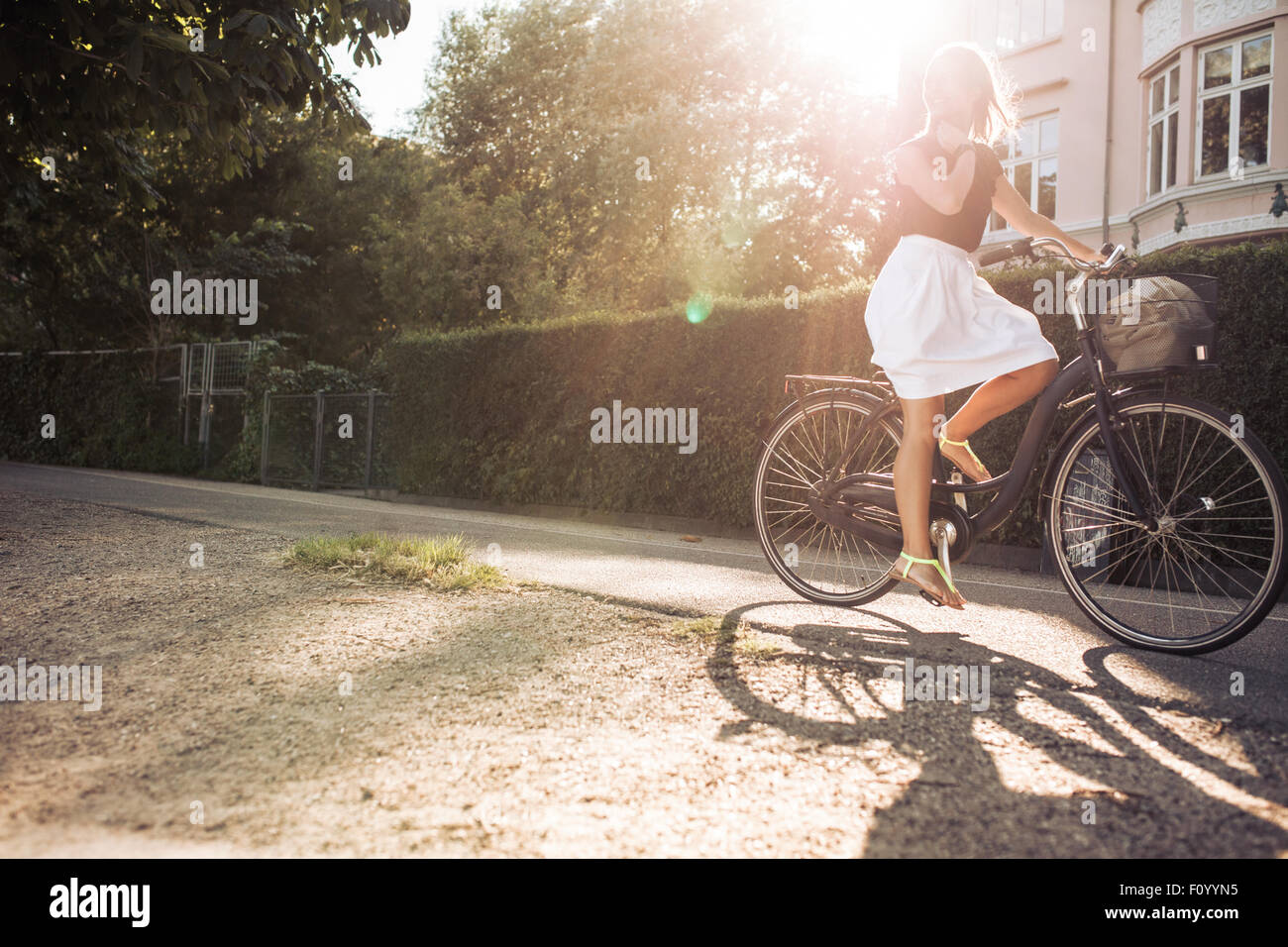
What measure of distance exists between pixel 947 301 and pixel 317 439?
1437 cm

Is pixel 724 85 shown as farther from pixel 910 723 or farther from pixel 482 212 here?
pixel 910 723

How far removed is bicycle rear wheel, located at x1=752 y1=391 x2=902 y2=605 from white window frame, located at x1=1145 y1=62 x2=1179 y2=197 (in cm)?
1616

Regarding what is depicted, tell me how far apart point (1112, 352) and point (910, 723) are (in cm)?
177

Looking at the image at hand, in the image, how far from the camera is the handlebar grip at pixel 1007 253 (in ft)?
12.1

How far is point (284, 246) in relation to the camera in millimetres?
23719

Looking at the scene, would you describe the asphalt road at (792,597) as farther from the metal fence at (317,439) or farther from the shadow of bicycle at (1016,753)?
the metal fence at (317,439)

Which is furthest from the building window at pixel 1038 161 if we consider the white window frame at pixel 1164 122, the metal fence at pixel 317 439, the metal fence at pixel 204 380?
the metal fence at pixel 204 380

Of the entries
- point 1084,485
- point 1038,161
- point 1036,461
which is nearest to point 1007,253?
point 1036,461

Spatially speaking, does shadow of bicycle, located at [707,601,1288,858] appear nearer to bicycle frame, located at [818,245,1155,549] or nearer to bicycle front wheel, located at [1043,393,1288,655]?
bicycle front wheel, located at [1043,393,1288,655]

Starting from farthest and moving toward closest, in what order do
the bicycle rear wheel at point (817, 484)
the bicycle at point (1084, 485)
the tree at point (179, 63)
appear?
1. the tree at point (179, 63)
2. the bicycle rear wheel at point (817, 484)
3. the bicycle at point (1084, 485)

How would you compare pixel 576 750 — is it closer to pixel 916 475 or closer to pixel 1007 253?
pixel 916 475

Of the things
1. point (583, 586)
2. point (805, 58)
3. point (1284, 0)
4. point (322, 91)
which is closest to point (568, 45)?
point (805, 58)

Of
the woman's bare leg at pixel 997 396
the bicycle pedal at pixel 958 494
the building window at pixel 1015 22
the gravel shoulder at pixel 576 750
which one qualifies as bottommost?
the gravel shoulder at pixel 576 750

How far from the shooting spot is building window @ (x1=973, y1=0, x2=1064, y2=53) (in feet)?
66.2
